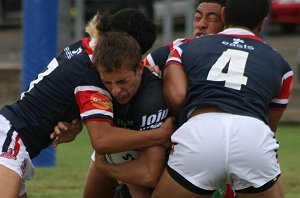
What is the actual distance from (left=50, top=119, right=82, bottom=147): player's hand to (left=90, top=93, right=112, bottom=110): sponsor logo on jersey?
1.25 feet

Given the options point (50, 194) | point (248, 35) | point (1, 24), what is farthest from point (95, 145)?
point (1, 24)

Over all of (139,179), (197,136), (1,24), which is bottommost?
(1,24)

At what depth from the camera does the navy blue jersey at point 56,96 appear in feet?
16.9

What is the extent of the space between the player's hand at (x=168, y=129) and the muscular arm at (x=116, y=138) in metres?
0.03

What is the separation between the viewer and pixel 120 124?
17.1 feet

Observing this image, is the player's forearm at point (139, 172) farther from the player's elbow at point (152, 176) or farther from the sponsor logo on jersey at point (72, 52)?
the sponsor logo on jersey at point (72, 52)

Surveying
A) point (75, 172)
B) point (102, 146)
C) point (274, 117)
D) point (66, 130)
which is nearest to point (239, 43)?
point (274, 117)

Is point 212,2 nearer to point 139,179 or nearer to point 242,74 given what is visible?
point 242,74

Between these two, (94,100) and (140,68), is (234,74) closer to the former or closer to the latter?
(140,68)

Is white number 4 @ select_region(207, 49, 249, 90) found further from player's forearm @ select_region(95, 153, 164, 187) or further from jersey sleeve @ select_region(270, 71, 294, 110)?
player's forearm @ select_region(95, 153, 164, 187)

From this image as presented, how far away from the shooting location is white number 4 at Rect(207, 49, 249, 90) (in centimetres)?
484

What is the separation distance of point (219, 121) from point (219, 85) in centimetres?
21

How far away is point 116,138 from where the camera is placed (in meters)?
4.95

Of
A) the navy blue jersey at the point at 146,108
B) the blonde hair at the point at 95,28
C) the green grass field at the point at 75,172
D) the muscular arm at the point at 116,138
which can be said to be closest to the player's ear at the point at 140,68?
the navy blue jersey at the point at 146,108
